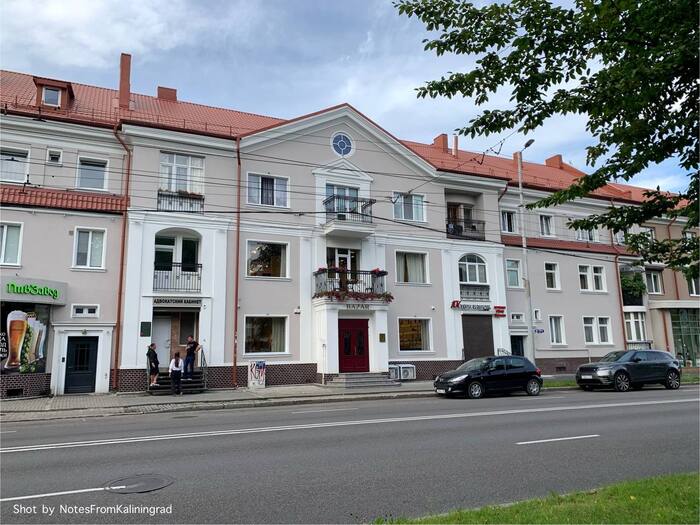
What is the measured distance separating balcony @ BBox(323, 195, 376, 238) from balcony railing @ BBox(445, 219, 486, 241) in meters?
5.03

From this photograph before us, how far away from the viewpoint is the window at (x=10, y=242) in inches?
731

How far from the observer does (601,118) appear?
551cm

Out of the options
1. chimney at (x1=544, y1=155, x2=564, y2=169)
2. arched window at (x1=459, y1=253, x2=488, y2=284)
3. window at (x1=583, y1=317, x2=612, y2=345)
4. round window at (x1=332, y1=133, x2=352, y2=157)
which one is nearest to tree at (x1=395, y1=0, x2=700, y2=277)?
round window at (x1=332, y1=133, x2=352, y2=157)

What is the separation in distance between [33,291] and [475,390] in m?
15.7

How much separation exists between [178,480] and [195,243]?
16370 millimetres

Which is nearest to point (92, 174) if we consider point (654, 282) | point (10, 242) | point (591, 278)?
point (10, 242)

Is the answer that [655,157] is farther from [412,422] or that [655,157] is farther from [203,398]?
[203,398]

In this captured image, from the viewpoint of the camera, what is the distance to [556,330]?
29172mm

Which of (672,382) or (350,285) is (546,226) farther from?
(350,285)

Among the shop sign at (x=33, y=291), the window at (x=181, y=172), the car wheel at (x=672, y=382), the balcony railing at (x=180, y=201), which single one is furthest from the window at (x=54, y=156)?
the car wheel at (x=672, y=382)

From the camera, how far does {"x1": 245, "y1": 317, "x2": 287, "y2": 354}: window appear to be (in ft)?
71.2

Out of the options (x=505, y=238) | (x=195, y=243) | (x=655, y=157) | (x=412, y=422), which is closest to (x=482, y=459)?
(x=412, y=422)

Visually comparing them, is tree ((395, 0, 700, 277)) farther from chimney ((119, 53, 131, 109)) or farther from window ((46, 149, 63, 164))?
chimney ((119, 53, 131, 109))

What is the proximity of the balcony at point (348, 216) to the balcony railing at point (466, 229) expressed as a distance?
503cm
